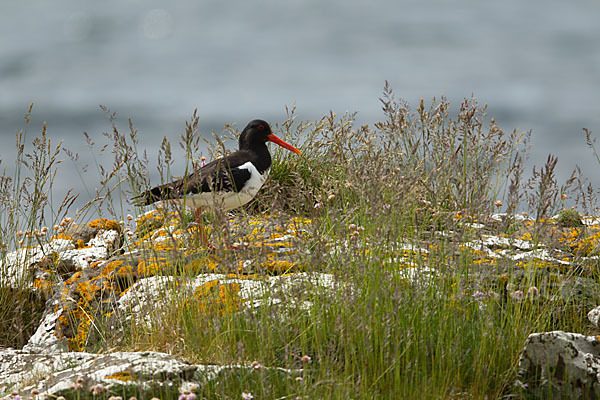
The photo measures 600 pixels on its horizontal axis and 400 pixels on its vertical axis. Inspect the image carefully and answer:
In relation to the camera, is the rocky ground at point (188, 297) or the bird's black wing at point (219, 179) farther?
the bird's black wing at point (219, 179)

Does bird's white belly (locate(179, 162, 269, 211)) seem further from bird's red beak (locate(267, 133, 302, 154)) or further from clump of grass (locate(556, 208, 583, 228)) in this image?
clump of grass (locate(556, 208, 583, 228))

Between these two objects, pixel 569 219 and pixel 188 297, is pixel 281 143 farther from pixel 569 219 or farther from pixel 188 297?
pixel 569 219

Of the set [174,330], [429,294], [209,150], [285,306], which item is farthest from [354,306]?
[209,150]

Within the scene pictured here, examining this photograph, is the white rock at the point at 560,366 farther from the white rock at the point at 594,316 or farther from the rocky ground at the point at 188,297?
the white rock at the point at 594,316

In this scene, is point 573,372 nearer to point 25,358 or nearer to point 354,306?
point 354,306

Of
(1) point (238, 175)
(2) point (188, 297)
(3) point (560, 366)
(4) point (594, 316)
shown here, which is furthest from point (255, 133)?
(3) point (560, 366)

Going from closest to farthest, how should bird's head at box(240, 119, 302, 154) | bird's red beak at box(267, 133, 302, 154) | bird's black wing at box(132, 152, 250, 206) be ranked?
bird's black wing at box(132, 152, 250, 206)
bird's head at box(240, 119, 302, 154)
bird's red beak at box(267, 133, 302, 154)

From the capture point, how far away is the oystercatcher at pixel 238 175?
18.7 feet

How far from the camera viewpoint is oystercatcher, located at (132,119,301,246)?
5.70 meters

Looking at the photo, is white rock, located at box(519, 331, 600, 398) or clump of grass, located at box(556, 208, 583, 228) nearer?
white rock, located at box(519, 331, 600, 398)

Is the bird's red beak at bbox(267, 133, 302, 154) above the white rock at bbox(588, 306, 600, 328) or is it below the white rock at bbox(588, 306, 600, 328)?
above

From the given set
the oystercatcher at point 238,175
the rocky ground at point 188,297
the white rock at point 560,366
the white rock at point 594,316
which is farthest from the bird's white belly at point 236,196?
the white rock at point 594,316

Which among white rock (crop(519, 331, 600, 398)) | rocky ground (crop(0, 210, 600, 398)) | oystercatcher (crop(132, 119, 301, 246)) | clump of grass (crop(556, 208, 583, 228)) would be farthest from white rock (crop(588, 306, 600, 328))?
clump of grass (crop(556, 208, 583, 228))

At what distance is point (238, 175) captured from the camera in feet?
19.7
